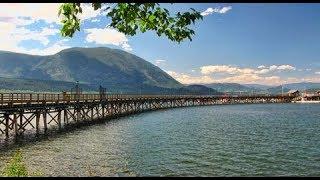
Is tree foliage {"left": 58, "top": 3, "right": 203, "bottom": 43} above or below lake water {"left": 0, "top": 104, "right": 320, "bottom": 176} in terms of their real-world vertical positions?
above

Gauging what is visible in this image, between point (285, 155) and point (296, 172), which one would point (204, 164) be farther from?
point (285, 155)

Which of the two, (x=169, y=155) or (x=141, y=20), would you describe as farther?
(x=169, y=155)

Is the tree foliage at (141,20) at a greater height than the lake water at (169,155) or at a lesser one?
greater

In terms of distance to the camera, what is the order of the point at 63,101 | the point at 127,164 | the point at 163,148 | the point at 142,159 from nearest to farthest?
the point at 127,164, the point at 142,159, the point at 163,148, the point at 63,101

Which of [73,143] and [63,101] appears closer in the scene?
[73,143]

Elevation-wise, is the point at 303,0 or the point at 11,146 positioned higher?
the point at 303,0

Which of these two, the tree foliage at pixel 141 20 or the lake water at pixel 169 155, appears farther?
the lake water at pixel 169 155

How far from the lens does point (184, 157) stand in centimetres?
3362

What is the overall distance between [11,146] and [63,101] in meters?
21.2

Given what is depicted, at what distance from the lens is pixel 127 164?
3017 cm

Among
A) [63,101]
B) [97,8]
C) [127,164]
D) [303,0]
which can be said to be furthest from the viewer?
[63,101]

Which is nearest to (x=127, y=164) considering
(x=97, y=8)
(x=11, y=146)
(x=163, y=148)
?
(x=163, y=148)

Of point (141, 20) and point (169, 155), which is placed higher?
point (141, 20)

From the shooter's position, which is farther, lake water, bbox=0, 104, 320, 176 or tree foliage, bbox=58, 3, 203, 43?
lake water, bbox=0, 104, 320, 176
